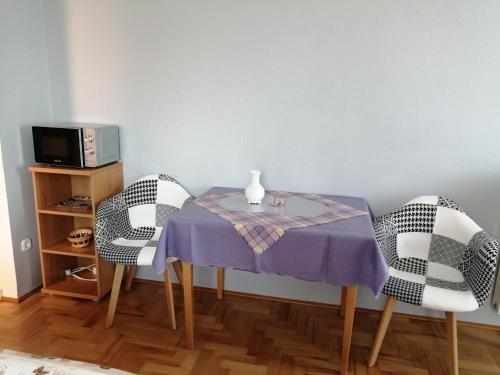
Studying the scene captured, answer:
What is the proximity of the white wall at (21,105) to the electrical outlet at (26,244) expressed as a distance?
28mm

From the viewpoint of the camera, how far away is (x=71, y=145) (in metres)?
2.46

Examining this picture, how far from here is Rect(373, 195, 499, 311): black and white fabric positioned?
1.91 meters

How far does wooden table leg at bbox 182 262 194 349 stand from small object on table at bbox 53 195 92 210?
983mm

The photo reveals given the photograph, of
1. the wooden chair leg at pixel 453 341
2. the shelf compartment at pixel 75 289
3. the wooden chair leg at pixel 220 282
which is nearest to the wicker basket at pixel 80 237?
the shelf compartment at pixel 75 289

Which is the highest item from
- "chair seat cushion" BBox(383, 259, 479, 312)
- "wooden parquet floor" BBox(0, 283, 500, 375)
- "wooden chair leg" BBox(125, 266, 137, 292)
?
"chair seat cushion" BBox(383, 259, 479, 312)

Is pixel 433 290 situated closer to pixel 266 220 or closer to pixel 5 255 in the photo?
pixel 266 220

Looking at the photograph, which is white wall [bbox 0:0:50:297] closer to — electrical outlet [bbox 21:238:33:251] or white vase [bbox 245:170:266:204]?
electrical outlet [bbox 21:238:33:251]

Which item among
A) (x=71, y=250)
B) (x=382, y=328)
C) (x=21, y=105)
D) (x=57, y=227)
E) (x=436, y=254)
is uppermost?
(x=21, y=105)

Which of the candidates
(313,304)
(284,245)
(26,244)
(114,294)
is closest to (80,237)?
(26,244)

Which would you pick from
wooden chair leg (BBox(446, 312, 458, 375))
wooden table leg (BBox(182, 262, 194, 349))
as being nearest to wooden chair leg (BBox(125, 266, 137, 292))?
wooden table leg (BBox(182, 262, 194, 349))

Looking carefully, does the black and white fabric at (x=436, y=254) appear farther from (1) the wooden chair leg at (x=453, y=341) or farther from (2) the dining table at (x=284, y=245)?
(2) the dining table at (x=284, y=245)

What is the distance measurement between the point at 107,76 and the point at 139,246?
1189 millimetres

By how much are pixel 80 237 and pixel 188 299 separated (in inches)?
40.4

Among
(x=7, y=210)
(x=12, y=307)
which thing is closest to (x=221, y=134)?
(x=7, y=210)
